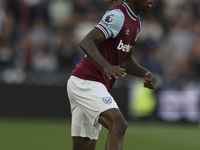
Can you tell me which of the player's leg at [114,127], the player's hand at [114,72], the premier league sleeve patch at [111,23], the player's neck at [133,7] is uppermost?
the player's neck at [133,7]

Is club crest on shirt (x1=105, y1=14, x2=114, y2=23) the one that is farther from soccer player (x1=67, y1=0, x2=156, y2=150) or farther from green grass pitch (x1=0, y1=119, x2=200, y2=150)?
green grass pitch (x1=0, y1=119, x2=200, y2=150)

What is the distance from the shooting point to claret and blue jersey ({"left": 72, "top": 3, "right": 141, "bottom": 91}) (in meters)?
6.14

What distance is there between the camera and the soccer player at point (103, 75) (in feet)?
19.5

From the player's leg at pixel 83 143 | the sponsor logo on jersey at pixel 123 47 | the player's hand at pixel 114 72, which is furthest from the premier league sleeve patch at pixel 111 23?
the player's leg at pixel 83 143

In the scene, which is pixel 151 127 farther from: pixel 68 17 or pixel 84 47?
pixel 84 47

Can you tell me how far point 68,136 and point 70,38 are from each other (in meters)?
3.93

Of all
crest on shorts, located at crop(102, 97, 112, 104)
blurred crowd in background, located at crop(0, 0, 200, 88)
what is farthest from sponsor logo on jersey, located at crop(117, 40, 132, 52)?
blurred crowd in background, located at crop(0, 0, 200, 88)

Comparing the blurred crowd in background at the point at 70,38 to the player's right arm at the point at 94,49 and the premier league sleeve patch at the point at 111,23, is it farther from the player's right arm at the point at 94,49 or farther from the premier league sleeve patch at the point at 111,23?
the player's right arm at the point at 94,49

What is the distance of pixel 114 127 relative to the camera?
590cm

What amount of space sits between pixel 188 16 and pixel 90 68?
35.4ft

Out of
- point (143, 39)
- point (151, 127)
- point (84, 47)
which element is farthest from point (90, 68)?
point (143, 39)

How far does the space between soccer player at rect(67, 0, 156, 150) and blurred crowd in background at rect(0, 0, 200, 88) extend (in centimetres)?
810

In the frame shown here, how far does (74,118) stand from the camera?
6691 mm

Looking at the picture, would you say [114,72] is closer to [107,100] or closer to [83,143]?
[107,100]
